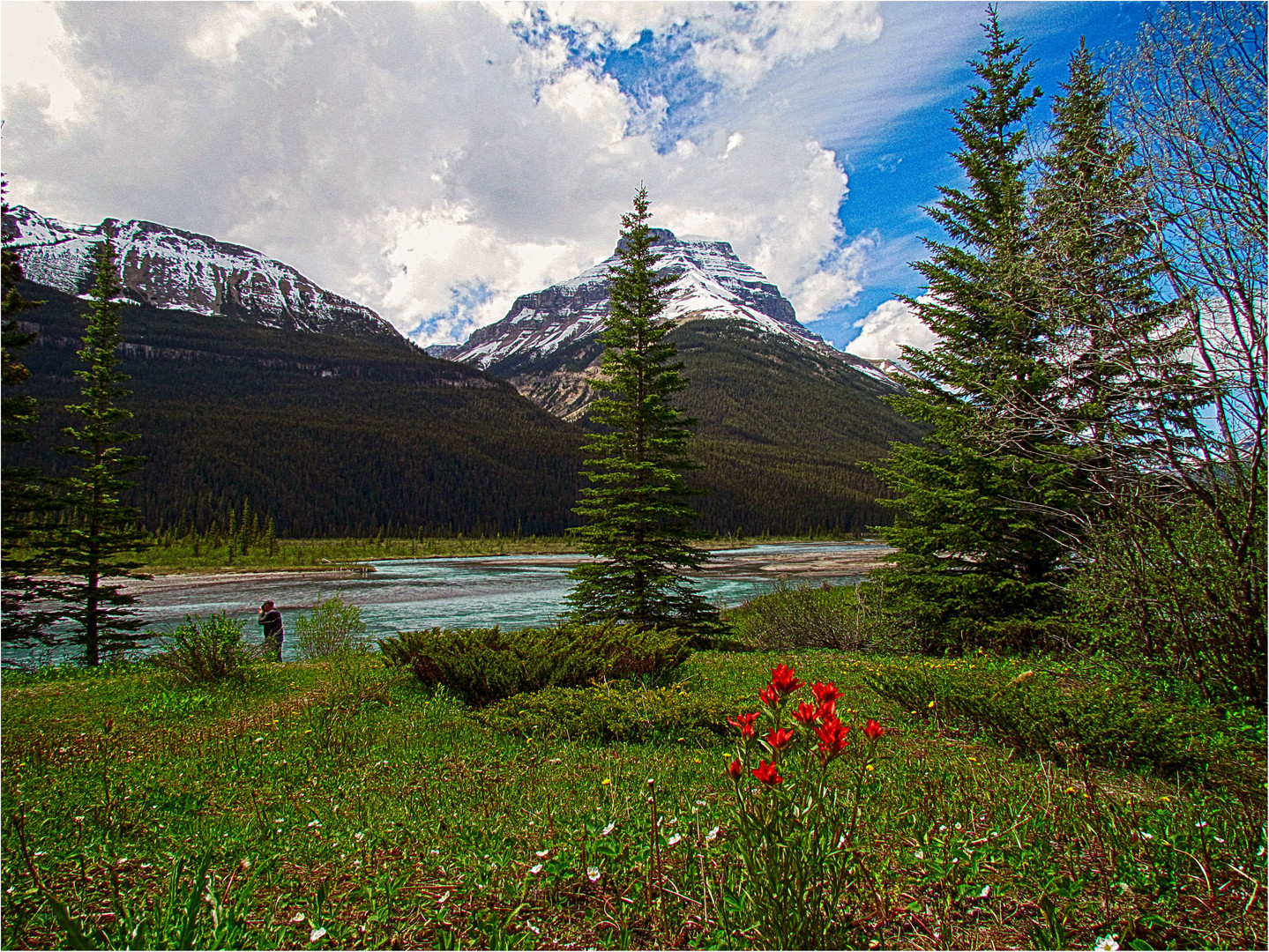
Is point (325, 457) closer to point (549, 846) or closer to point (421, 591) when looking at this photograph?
point (421, 591)

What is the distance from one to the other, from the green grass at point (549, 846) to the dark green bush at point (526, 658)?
1937 mm

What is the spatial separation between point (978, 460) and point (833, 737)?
428 inches

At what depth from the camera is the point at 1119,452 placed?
6582 millimetres

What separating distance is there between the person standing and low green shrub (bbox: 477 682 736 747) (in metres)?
9.10

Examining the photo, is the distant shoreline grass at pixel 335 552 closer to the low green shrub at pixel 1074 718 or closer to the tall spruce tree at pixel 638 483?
the tall spruce tree at pixel 638 483

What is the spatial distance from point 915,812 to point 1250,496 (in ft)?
15.0

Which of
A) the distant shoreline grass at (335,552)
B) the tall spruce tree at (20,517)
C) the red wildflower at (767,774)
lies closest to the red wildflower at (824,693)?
the red wildflower at (767,774)

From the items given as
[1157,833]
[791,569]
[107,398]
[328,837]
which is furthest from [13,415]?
[791,569]

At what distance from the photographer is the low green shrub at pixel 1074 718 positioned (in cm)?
456

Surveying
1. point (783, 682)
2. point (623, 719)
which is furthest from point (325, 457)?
point (783, 682)

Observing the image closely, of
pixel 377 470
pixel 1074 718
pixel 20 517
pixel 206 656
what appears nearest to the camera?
pixel 1074 718

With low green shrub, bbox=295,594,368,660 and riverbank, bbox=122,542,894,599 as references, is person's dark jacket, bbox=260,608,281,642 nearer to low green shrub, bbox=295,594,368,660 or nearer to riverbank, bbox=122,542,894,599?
low green shrub, bbox=295,594,368,660

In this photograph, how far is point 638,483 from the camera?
1576 centimetres

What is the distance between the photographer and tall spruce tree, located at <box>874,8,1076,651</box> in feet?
34.7
